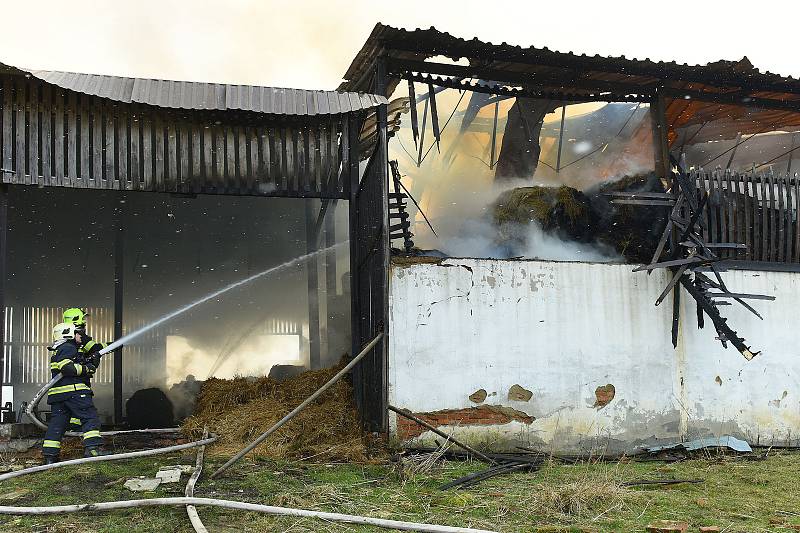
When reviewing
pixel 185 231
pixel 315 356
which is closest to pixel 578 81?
pixel 315 356

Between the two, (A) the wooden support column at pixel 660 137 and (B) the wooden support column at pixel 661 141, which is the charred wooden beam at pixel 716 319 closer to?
(B) the wooden support column at pixel 661 141

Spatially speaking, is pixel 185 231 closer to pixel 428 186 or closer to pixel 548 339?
pixel 428 186

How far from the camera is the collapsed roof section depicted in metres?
9.70

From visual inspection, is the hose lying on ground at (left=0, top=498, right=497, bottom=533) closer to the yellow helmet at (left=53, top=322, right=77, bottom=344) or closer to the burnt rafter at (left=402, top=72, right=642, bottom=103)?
the yellow helmet at (left=53, top=322, right=77, bottom=344)

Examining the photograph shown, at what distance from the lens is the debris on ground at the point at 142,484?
6.72 meters

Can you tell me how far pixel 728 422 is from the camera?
32.0ft

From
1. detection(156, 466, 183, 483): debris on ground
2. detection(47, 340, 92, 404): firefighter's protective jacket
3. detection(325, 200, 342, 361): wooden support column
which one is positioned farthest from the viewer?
detection(325, 200, 342, 361): wooden support column

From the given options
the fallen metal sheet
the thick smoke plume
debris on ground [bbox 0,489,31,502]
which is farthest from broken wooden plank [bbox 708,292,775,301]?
debris on ground [bbox 0,489,31,502]

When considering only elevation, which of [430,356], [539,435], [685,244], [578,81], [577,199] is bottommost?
[539,435]

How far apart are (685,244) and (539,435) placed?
312cm

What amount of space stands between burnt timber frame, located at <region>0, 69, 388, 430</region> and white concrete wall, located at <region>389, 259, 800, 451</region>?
637 millimetres

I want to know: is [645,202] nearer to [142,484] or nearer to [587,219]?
[587,219]

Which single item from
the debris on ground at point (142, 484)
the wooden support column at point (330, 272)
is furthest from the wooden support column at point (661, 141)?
the debris on ground at point (142, 484)

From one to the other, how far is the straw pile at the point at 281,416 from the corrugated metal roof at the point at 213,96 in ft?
11.7
